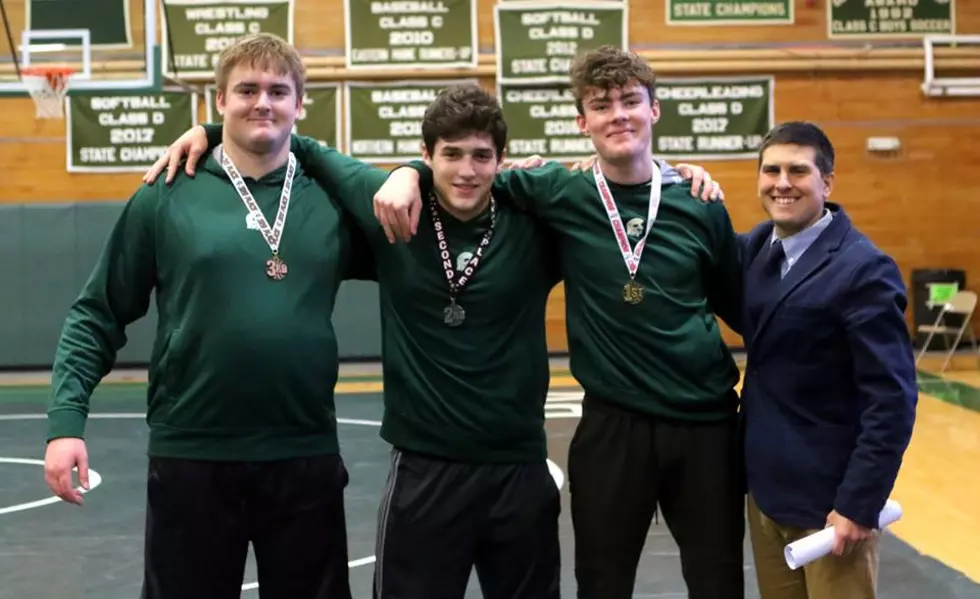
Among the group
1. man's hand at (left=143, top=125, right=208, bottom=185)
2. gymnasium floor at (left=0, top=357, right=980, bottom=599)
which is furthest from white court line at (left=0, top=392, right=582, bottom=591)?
man's hand at (left=143, top=125, right=208, bottom=185)

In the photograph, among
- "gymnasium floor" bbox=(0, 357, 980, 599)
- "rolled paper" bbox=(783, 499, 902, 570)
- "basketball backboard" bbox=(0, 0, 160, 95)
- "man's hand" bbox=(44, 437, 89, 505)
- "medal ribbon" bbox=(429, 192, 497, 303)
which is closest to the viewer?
"rolled paper" bbox=(783, 499, 902, 570)

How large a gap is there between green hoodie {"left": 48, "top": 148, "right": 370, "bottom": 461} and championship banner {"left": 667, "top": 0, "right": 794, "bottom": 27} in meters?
10.2

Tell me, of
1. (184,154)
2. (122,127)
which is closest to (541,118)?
(122,127)

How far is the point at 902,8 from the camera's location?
12.0 meters

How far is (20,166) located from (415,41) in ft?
17.2

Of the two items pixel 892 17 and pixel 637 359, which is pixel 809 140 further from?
pixel 892 17

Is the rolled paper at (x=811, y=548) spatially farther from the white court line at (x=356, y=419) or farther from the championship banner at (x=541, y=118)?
the championship banner at (x=541, y=118)

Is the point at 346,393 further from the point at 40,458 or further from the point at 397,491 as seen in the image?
the point at 397,491

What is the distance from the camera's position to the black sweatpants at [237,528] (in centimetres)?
271

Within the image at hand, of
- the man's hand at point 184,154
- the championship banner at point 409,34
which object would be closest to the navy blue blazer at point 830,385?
the man's hand at point 184,154

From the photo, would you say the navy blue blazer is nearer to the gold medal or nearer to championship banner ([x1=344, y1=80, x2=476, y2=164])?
the gold medal

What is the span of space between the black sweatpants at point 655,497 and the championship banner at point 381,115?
30.6 ft

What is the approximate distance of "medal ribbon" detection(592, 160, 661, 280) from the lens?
2.86 metres

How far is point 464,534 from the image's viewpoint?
272cm
